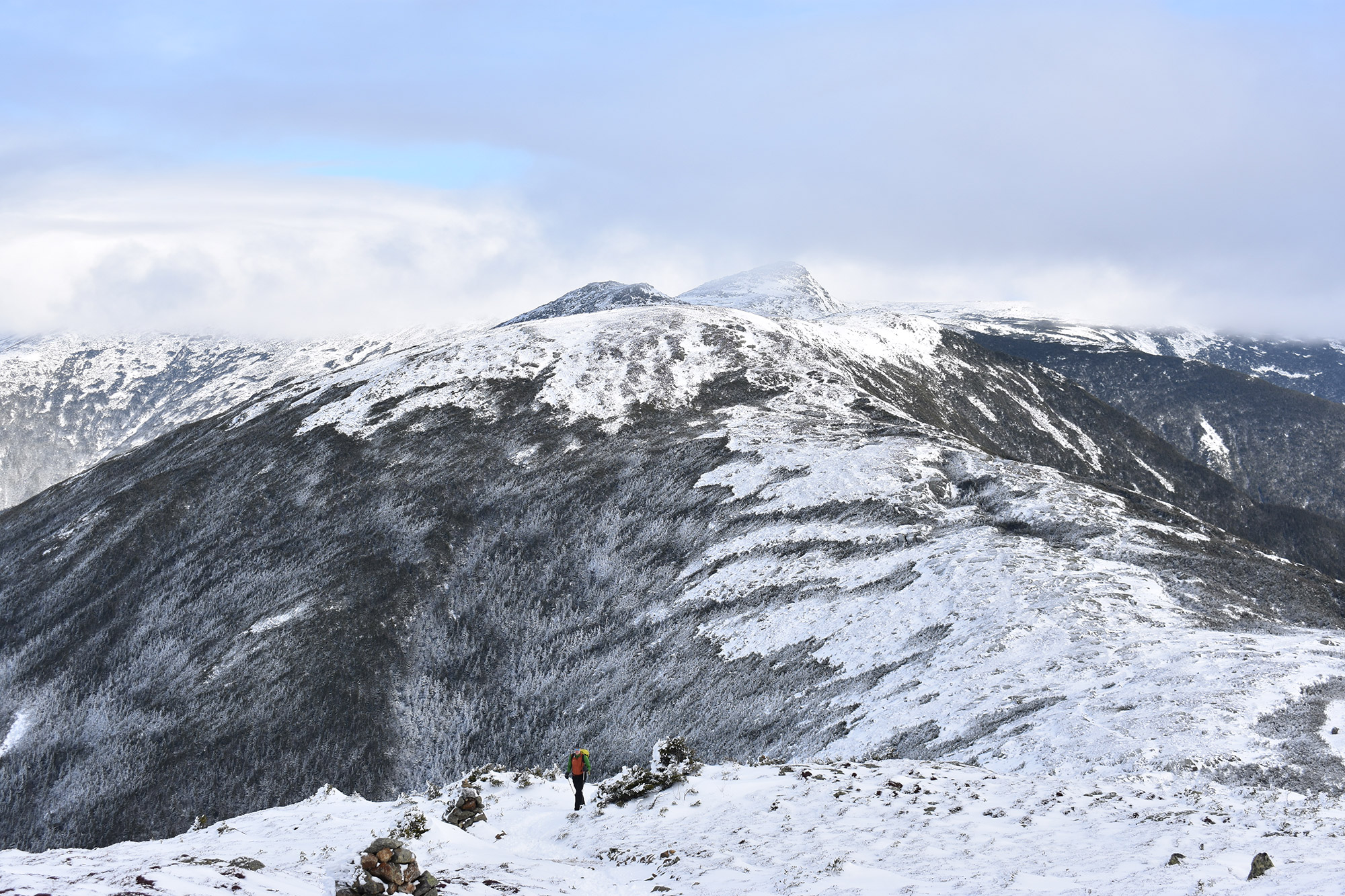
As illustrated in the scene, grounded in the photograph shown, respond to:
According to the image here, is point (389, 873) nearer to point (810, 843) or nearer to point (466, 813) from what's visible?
point (466, 813)

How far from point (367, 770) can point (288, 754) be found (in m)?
5.54

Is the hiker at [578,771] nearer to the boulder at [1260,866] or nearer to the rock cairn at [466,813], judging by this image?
the rock cairn at [466,813]

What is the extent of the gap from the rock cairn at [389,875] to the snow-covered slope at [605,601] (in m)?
19.1

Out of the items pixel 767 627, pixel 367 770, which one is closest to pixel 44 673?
pixel 367 770

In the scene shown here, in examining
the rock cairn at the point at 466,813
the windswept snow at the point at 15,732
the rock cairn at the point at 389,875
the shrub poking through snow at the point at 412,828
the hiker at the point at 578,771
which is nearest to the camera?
the rock cairn at the point at 389,875

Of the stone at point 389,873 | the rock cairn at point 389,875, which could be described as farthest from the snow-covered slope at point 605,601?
the stone at point 389,873

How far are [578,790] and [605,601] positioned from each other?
36.0 meters

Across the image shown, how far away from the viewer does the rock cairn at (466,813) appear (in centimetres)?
2444

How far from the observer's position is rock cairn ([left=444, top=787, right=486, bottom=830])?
24438mm

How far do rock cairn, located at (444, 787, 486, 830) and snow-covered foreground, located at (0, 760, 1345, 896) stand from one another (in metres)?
0.42

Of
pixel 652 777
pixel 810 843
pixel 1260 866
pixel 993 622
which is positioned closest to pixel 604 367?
pixel 993 622

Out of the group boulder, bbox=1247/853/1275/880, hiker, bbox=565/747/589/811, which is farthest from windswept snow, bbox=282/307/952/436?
boulder, bbox=1247/853/1275/880

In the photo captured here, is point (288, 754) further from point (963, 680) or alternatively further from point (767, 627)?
point (963, 680)

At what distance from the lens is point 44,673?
217ft
